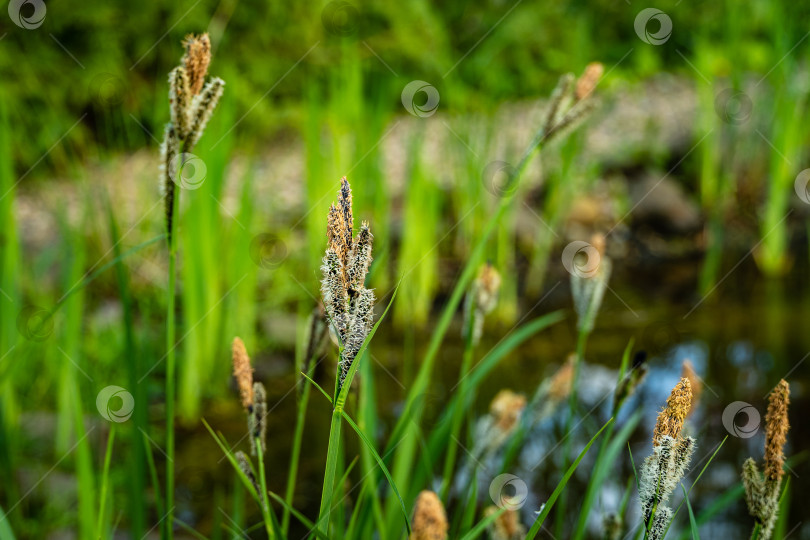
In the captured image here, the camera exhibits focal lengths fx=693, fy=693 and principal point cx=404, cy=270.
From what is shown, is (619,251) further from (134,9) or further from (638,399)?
(134,9)

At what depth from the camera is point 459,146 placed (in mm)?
3270

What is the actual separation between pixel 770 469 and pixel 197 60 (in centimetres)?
57

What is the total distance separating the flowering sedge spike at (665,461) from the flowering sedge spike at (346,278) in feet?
0.72

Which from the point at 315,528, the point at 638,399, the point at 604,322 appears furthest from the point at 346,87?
the point at 315,528

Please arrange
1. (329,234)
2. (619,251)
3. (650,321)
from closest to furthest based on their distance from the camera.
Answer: (329,234) < (650,321) < (619,251)

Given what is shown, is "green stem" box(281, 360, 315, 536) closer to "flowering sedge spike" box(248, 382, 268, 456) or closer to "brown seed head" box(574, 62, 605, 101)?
"flowering sedge spike" box(248, 382, 268, 456)

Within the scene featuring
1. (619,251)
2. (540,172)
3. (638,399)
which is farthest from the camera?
(540,172)

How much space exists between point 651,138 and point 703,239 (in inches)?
45.7

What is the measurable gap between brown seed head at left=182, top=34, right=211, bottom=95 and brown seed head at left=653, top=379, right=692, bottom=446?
443mm

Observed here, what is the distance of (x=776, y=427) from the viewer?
522 millimetres

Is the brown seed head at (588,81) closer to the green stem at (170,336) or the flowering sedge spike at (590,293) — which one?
the flowering sedge spike at (590,293)

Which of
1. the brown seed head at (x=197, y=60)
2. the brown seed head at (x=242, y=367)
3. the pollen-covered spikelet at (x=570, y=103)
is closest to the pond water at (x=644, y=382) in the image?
the pollen-covered spikelet at (x=570, y=103)

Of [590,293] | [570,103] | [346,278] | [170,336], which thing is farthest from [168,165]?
[590,293]

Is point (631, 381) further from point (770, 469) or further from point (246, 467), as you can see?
point (246, 467)
